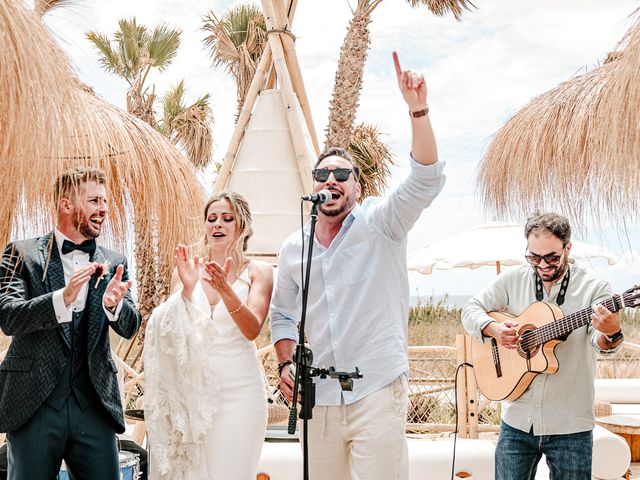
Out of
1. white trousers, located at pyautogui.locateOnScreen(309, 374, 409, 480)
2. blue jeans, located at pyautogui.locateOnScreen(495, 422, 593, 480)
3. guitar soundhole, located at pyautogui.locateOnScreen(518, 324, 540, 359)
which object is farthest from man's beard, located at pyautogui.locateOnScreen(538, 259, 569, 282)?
white trousers, located at pyautogui.locateOnScreen(309, 374, 409, 480)

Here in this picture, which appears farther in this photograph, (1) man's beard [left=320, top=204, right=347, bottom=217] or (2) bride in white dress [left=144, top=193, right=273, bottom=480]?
(2) bride in white dress [left=144, top=193, right=273, bottom=480]

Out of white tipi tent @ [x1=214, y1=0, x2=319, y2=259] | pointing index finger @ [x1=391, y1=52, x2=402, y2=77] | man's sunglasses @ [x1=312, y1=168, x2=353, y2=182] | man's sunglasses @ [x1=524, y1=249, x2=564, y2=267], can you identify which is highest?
white tipi tent @ [x1=214, y1=0, x2=319, y2=259]

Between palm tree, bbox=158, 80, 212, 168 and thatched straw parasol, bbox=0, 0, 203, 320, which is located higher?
palm tree, bbox=158, 80, 212, 168

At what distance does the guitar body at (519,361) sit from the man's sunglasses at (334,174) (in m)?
1.32

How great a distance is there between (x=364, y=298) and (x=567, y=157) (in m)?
2.65

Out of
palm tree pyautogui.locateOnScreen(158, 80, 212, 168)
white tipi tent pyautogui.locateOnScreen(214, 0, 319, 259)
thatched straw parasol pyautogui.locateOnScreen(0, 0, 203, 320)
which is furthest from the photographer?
palm tree pyautogui.locateOnScreen(158, 80, 212, 168)

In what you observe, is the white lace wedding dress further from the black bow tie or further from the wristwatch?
the wristwatch

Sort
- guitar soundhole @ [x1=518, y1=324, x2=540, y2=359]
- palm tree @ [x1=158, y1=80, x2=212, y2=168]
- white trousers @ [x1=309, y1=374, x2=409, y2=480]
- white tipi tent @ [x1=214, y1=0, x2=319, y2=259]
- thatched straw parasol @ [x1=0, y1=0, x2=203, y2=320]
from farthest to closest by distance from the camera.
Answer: palm tree @ [x1=158, y1=80, x2=212, y2=168]
white tipi tent @ [x1=214, y1=0, x2=319, y2=259]
guitar soundhole @ [x1=518, y1=324, x2=540, y2=359]
white trousers @ [x1=309, y1=374, x2=409, y2=480]
thatched straw parasol @ [x1=0, y1=0, x2=203, y2=320]

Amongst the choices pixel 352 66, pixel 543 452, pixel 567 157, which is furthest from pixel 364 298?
pixel 352 66

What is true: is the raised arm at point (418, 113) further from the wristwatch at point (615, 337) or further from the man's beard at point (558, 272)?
the wristwatch at point (615, 337)

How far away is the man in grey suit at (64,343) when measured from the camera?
291 centimetres

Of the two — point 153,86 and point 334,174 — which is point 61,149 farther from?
point 153,86

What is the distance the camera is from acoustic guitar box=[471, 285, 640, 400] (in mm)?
3357

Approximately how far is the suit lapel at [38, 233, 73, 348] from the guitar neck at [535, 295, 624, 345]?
2.30 meters
